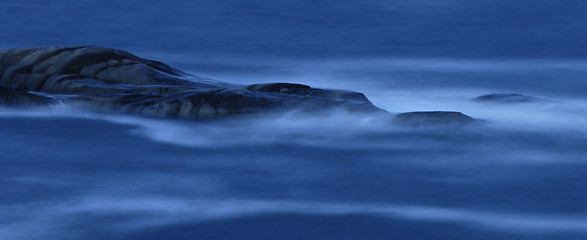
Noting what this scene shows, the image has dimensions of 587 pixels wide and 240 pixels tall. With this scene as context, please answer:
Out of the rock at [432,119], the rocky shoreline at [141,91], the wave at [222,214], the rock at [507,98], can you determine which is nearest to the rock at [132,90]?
the rocky shoreline at [141,91]

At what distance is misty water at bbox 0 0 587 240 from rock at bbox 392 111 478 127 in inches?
2.5

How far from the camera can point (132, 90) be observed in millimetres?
4672

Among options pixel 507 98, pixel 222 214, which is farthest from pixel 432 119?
pixel 222 214

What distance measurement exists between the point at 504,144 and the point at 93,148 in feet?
4.92

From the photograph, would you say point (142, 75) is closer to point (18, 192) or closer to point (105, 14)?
point (18, 192)

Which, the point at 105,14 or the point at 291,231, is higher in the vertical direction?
the point at 105,14

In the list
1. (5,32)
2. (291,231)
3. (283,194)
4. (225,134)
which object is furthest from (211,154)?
(5,32)

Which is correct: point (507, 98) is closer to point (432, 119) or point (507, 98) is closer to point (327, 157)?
point (432, 119)

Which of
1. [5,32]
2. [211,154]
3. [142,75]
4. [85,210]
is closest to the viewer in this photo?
[85,210]

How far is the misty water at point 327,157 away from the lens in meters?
3.11

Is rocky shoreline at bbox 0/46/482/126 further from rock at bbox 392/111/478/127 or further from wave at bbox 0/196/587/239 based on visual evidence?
wave at bbox 0/196/587/239

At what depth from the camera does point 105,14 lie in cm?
813

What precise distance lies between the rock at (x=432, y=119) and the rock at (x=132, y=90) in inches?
6.5

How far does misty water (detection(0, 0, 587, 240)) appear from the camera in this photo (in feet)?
10.2
